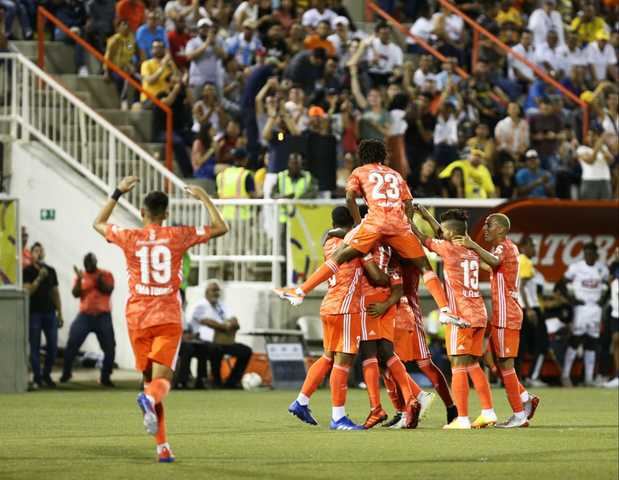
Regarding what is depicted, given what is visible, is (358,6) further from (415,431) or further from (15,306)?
(415,431)

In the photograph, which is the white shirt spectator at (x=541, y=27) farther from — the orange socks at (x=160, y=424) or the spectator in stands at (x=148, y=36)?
the orange socks at (x=160, y=424)

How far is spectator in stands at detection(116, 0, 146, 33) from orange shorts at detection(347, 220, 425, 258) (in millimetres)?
13684

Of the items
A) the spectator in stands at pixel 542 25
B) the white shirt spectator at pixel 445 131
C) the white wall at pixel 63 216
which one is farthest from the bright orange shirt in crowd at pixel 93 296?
the spectator in stands at pixel 542 25

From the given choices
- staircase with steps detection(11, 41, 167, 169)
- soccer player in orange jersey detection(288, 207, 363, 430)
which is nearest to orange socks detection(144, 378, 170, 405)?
soccer player in orange jersey detection(288, 207, 363, 430)

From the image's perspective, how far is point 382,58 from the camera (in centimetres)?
2883

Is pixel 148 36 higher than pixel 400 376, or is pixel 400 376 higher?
pixel 148 36

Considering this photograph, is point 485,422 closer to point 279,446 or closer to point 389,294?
point 389,294

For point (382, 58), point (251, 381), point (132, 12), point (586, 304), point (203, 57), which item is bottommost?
point (251, 381)

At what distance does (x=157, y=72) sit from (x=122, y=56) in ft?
3.11

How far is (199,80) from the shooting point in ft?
91.0

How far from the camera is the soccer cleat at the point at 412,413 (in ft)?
49.8

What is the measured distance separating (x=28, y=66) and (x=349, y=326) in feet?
41.1

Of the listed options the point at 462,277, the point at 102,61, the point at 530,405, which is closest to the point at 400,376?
the point at 462,277

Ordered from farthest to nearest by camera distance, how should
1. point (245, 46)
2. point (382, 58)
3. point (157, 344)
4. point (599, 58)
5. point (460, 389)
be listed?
point (599, 58)
point (382, 58)
point (245, 46)
point (460, 389)
point (157, 344)
